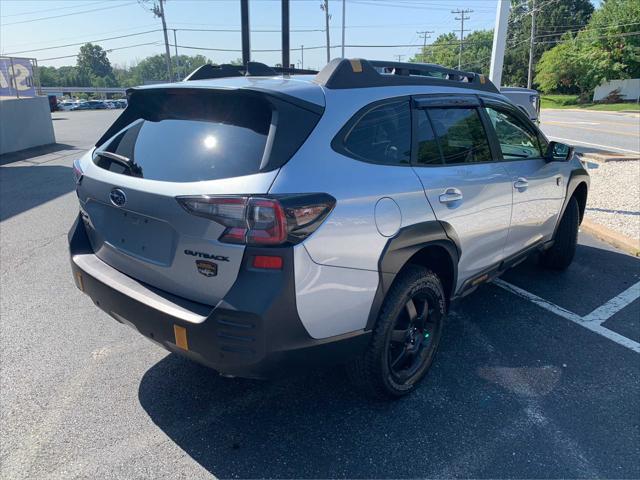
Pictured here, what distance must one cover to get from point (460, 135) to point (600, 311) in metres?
2.17

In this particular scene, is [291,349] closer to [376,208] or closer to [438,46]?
[376,208]

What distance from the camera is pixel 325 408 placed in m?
2.95

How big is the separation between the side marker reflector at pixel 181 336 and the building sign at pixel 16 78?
1619 cm

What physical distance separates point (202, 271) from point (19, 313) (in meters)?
2.69

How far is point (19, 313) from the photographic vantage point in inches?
163

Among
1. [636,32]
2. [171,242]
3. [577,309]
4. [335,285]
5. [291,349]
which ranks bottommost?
[577,309]

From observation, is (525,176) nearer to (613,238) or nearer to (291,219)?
(291,219)

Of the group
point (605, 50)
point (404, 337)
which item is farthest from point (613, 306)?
point (605, 50)

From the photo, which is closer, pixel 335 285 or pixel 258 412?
pixel 335 285

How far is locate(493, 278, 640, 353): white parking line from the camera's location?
3.84 m

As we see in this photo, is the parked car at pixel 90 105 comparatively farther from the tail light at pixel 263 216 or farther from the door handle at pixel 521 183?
the tail light at pixel 263 216

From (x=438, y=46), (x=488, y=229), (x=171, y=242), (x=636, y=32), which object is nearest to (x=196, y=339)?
(x=171, y=242)

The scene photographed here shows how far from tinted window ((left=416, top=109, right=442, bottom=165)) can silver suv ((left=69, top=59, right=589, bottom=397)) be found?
11mm

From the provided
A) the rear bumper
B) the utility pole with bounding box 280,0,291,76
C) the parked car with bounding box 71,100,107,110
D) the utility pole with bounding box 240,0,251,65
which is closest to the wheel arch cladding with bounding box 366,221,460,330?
the rear bumper
